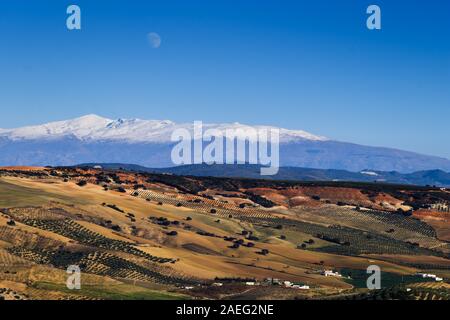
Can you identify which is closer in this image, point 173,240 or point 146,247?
point 146,247

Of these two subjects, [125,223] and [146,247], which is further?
[125,223]

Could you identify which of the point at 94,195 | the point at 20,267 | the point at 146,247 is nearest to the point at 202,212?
the point at 94,195

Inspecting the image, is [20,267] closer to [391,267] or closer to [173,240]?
[173,240]

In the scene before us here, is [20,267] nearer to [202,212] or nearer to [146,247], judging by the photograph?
[146,247]
